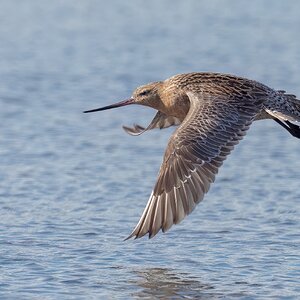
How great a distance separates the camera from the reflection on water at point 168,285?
7.64m

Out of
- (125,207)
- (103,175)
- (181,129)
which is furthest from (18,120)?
(181,129)

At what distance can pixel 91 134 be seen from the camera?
1266 cm

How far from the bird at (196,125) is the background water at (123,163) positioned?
0.50 meters

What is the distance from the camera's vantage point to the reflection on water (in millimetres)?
7645

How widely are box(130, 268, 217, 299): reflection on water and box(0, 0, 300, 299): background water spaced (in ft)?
0.05

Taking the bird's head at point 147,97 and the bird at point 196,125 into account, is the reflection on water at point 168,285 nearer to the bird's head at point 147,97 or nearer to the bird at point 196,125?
the bird at point 196,125

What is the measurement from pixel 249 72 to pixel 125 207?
6447 millimetres

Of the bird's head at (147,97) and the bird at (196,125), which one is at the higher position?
the bird's head at (147,97)

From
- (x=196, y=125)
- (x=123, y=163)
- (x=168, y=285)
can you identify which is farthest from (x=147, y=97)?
(x=168, y=285)

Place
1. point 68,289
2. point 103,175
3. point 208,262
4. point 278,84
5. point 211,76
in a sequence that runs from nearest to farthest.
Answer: point 68,289, point 208,262, point 211,76, point 103,175, point 278,84

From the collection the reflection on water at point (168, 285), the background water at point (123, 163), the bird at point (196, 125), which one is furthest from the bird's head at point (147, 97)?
the reflection on water at point (168, 285)

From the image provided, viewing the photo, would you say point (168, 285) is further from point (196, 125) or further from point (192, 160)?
point (196, 125)

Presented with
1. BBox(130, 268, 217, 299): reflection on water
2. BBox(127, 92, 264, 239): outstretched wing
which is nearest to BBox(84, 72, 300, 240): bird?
BBox(127, 92, 264, 239): outstretched wing

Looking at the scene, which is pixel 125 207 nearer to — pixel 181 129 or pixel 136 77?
pixel 181 129
